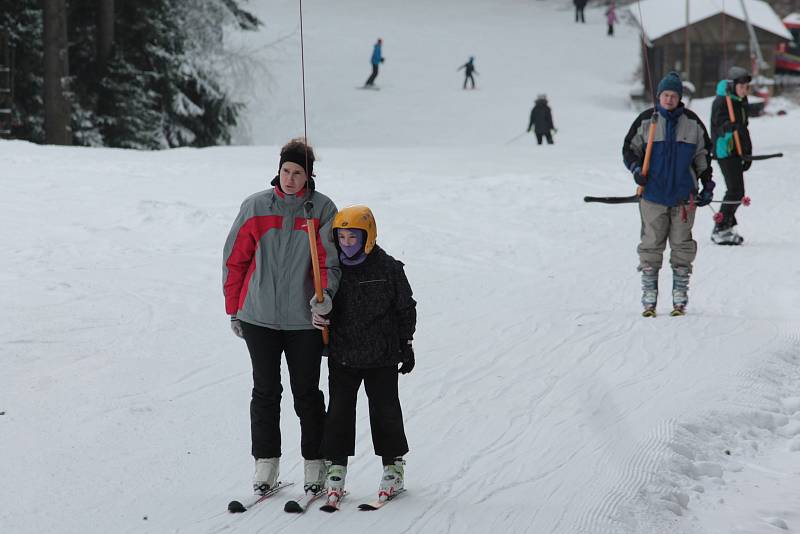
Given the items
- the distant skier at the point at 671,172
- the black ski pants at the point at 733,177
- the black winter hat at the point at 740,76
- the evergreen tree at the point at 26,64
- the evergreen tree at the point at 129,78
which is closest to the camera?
the distant skier at the point at 671,172

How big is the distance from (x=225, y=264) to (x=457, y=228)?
859 cm

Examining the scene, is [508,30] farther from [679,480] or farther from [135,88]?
[679,480]

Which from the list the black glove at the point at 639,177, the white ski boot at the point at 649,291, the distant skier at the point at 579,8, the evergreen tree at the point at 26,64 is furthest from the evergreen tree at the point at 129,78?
the distant skier at the point at 579,8

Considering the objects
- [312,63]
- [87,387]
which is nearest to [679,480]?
[87,387]

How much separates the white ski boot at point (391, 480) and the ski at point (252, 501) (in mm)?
498

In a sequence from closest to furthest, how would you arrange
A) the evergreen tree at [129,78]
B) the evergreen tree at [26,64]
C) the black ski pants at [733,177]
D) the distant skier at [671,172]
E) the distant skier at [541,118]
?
the distant skier at [671,172]
the black ski pants at [733,177]
the evergreen tree at [26,64]
the evergreen tree at [129,78]
the distant skier at [541,118]

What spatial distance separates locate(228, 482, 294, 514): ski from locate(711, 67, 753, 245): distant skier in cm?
766

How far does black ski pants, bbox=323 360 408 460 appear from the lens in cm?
507

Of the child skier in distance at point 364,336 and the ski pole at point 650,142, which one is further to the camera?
the ski pole at point 650,142

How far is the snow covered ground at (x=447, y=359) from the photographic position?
5.21 m

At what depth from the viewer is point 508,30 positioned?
168ft

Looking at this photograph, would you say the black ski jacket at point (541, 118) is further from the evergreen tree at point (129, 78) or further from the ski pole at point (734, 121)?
the ski pole at point (734, 121)

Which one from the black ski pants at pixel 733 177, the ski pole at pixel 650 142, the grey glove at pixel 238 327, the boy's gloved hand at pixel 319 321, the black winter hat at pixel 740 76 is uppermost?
the black winter hat at pixel 740 76

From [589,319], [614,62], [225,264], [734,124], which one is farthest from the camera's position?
[614,62]
